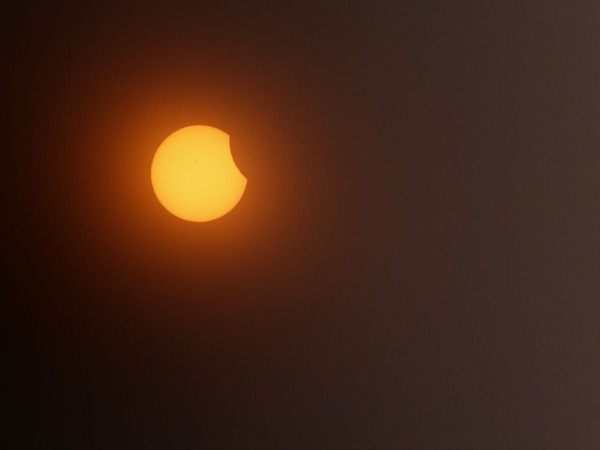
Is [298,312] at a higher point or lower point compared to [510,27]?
lower

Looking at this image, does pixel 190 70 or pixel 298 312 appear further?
pixel 298 312

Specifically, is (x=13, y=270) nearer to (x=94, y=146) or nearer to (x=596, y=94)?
(x=94, y=146)

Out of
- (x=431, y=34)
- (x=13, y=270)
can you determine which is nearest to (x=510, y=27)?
(x=431, y=34)
